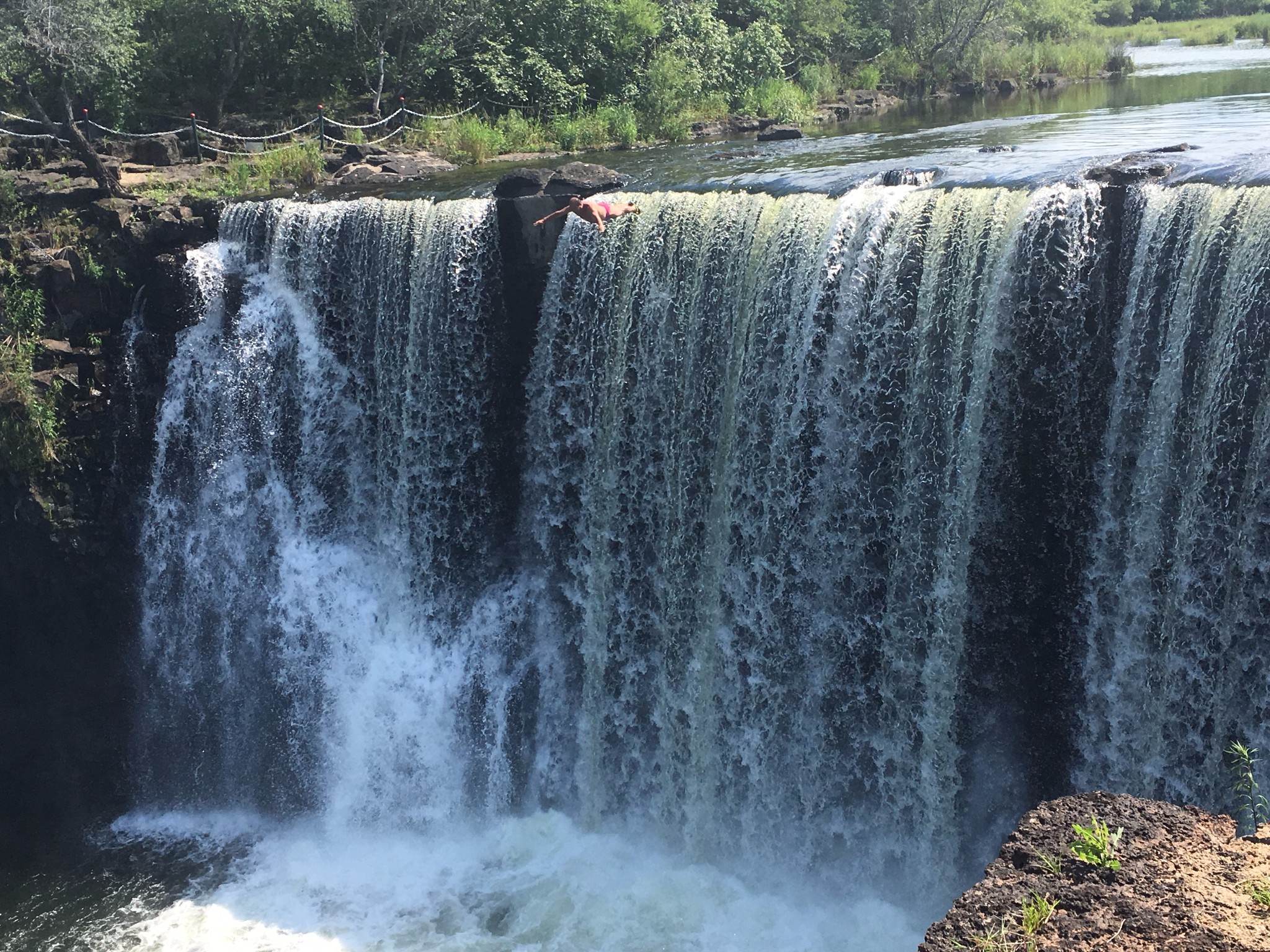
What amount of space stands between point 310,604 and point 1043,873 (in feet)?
29.9

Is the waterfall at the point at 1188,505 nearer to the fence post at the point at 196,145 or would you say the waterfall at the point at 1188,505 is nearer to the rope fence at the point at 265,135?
the rope fence at the point at 265,135

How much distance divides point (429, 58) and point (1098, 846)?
20.2 m

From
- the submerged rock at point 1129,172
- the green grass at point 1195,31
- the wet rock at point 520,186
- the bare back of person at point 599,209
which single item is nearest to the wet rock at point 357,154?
the wet rock at point 520,186

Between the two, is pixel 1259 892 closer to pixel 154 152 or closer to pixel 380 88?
pixel 154 152

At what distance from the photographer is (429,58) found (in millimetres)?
21312

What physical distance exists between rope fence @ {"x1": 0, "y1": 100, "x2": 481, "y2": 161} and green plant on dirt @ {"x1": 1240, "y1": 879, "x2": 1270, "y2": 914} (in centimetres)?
1590

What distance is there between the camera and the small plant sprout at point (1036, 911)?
4.02m

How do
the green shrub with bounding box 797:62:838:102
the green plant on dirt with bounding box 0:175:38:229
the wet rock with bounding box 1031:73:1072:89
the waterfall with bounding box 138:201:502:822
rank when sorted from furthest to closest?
the wet rock with bounding box 1031:73:1072:89 < the green shrub with bounding box 797:62:838:102 < the green plant on dirt with bounding box 0:175:38:229 < the waterfall with bounding box 138:201:502:822

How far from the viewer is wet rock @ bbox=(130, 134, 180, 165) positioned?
16.8m

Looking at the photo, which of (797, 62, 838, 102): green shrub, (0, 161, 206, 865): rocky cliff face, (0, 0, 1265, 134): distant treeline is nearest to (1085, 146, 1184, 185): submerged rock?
(0, 161, 206, 865): rocky cliff face

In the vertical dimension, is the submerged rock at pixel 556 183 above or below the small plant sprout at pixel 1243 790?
above

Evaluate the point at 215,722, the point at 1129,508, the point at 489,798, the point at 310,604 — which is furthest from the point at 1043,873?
the point at 215,722

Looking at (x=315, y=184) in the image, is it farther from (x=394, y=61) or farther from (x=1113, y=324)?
(x=1113, y=324)

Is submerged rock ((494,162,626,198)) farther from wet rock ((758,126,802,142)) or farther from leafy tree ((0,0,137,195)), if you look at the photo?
wet rock ((758,126,802,142))
